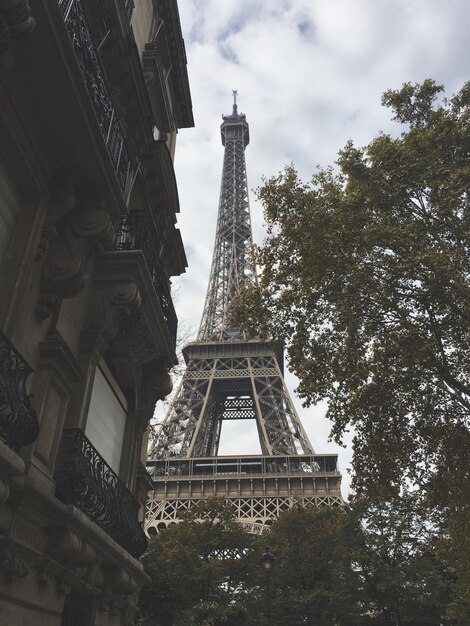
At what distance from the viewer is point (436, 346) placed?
1338 centimetres

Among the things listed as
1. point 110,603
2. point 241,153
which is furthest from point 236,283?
point 110,603

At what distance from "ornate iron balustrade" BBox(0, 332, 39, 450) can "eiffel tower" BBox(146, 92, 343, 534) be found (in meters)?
28.2

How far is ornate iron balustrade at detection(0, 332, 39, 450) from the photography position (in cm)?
556

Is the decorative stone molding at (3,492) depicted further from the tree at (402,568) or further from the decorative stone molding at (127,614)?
the tree at (402,568)

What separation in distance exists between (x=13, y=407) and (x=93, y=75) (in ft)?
16.1

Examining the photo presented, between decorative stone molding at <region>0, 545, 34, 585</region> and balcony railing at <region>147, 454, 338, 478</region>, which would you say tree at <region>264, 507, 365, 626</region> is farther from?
decorative stone molding at <region>0, 545, 34, 585</region>

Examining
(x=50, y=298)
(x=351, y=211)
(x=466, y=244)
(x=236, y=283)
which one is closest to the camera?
(x=50, y=298)

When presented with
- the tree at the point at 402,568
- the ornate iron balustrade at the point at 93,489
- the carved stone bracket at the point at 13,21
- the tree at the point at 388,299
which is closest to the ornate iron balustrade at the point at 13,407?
the ornate iron balustrade at the point at 93,489

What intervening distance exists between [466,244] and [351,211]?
2903mm

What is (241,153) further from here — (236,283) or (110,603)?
(110,603)

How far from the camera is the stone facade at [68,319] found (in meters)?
→ 5.98

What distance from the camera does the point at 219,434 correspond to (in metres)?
72.4

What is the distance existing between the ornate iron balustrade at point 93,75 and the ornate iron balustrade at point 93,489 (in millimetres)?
4051

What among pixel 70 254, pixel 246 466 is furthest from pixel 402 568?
pixel 246 466
